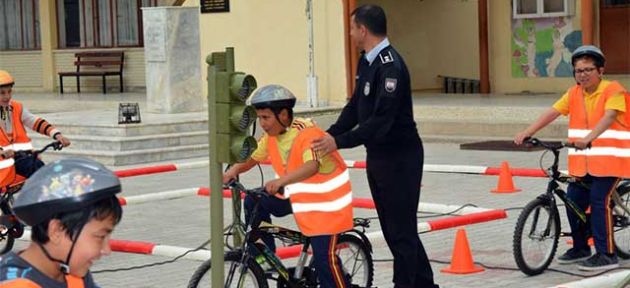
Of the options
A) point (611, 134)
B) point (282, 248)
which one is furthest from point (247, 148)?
point (611, 134)

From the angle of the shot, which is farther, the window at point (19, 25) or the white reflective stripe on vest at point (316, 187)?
the window at point (19, 25)

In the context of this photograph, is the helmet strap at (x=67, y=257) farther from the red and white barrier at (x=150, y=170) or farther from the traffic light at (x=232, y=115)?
the red and white barrier at (x=150, y=170)

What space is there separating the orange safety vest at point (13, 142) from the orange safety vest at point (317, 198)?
3773 mm

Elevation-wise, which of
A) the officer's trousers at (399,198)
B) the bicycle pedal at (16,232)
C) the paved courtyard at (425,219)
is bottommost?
the paved courtyard at (425,219)

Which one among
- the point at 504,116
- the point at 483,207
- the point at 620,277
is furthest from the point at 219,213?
A: the point at 504,116

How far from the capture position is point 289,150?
7320 mm

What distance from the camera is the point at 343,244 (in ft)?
25.3

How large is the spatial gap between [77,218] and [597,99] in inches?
246

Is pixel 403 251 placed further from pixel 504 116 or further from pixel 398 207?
pixel 504 116

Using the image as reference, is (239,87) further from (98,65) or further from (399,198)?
(98,65)

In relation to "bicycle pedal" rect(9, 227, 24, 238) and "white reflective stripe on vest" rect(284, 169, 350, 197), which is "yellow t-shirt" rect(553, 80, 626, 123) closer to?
"white reflective stripe on vest" rect(284, 169, 350, 197)

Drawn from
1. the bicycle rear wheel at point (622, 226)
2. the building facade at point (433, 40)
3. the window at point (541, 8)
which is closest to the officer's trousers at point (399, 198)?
the bicycle rear wheel at point (622, 226)

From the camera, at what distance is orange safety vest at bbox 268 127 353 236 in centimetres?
722

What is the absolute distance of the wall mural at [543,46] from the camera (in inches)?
899
